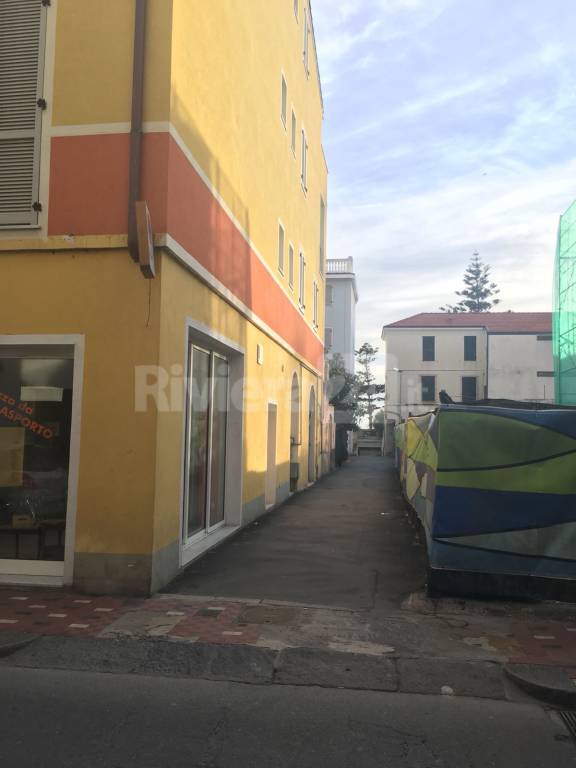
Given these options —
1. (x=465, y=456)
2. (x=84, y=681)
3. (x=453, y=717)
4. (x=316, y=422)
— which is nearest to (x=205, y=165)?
(x=465, y=456)

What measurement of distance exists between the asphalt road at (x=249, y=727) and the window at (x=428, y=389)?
4873 cm

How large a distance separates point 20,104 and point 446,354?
47.9 m

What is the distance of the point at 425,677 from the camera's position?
4.75 m

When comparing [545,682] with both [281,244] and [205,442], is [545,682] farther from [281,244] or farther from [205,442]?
[281,244]

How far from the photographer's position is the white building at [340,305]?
51.6 m

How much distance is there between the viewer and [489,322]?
52406mm

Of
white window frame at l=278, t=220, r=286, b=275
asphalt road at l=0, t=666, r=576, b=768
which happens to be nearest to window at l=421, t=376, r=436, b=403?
white window frame at l=278, t=220, r=286, b=275

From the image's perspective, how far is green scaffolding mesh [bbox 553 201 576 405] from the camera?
21938 mm

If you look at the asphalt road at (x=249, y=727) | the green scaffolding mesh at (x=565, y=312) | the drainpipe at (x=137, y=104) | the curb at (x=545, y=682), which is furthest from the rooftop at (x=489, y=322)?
the asphalt road at (x=249, y=727)

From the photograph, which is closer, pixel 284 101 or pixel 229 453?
pixel 229 453

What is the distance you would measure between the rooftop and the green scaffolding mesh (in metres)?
25.8

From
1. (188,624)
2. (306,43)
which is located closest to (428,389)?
(306,43)

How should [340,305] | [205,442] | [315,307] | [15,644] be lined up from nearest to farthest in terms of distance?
[15,644] → [205,442] → [315,307] → [340,305]

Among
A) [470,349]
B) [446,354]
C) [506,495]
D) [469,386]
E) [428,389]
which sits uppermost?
[470,349]
